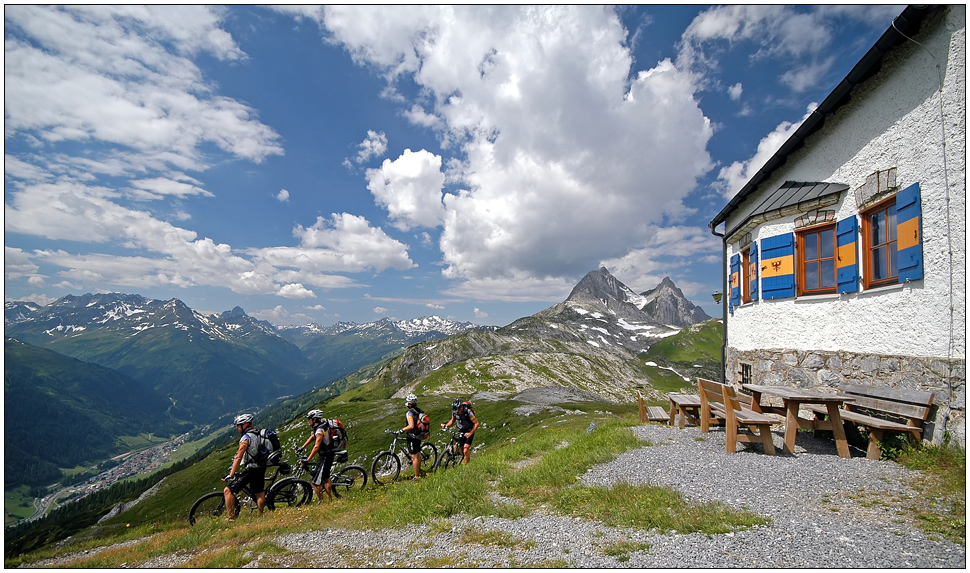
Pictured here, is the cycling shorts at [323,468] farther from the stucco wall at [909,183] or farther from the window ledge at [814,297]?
the window ledge at [814,297]

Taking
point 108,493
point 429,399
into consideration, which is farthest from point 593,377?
point 108,493

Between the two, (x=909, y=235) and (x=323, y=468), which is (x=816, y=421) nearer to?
(x=909, y=235)

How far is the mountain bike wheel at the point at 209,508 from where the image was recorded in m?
11.9

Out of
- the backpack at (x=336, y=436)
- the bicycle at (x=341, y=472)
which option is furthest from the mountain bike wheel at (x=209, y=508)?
the backpack at (x=336, y=436)

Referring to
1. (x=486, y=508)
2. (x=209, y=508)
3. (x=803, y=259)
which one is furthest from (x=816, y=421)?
(x=209, y=508)

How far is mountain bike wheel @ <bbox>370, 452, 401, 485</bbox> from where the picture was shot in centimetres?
1448

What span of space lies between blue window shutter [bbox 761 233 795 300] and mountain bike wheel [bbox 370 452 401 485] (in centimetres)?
1350

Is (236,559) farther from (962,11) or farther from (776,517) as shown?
(962,11)

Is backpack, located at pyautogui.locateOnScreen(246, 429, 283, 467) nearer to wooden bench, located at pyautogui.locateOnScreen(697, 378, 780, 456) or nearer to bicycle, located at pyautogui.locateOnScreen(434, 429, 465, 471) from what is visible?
bicycle, located at pyautogui.locateOnScreen(434, 429, 465, 471)

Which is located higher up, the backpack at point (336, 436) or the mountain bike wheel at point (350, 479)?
the backpack at point (336, 436)

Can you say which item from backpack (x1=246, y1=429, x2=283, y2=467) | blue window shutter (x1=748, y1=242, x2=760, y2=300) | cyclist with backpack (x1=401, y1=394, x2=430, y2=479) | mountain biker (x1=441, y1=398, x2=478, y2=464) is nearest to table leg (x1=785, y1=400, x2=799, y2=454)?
blue window shutter (x1=748, y1=242, x2=760, y2=300)

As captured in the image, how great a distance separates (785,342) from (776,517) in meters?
8.42

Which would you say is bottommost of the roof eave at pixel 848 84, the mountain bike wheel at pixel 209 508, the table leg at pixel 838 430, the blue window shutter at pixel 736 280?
the mountain bike wheel at pixel 209 508

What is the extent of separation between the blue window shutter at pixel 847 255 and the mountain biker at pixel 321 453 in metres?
15.2
